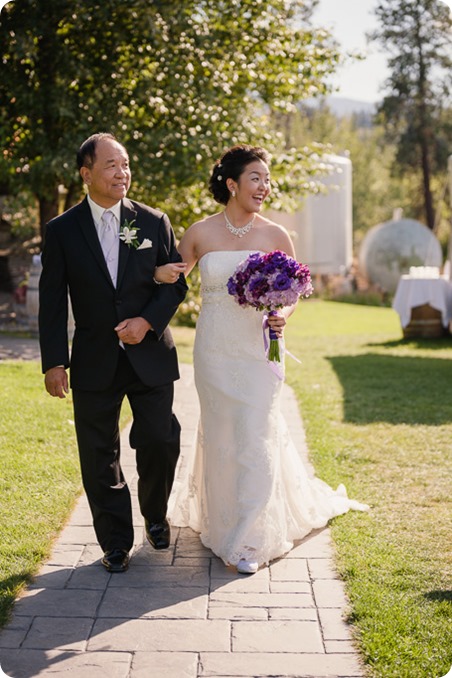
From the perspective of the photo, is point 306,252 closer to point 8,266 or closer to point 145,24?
point 8,266

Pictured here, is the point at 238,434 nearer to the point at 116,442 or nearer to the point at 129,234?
the point at 116,442

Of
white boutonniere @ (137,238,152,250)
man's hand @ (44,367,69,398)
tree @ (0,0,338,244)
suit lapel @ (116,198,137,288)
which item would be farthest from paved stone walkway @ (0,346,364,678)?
tree @ (0,0,338,244)

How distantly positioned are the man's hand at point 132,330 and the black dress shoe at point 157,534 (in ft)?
3.69

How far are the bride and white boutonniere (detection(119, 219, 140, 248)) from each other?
0.55 meters

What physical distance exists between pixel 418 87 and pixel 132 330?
1299 inches

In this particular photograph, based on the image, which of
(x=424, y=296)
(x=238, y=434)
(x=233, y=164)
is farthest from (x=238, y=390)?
(x=424, y=296)

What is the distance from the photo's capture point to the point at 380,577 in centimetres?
471

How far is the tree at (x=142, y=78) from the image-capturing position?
533 inches

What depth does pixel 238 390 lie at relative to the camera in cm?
520

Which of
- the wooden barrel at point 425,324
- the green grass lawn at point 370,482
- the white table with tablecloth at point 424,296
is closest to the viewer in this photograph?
the green grass lawn at point 370,482

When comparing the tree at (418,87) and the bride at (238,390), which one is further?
the tree at (418,87)

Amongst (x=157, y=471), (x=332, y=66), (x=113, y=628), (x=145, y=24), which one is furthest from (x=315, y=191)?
(x=113, y=628)

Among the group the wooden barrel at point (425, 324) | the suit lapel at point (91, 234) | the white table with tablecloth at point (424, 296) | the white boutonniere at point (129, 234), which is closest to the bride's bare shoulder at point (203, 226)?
the white boutonniere at point (129, 234)

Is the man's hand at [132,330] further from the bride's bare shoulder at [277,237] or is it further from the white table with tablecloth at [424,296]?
the white table with tablecloth at [424,296]
